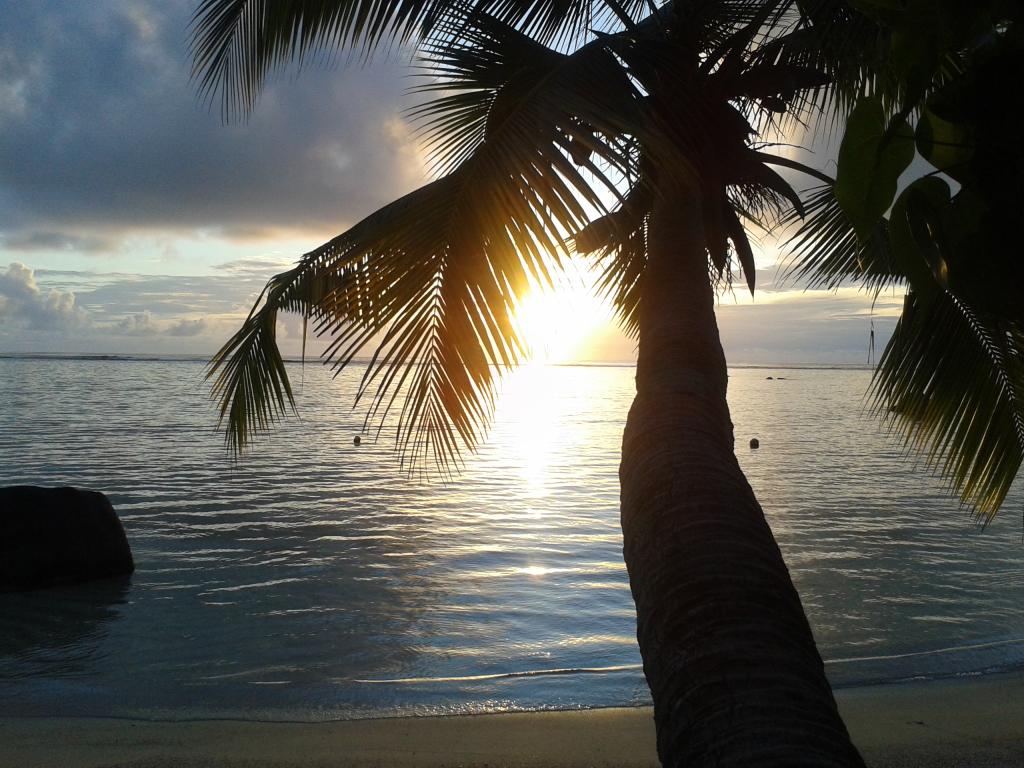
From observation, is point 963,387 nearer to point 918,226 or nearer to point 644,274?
point 644,274

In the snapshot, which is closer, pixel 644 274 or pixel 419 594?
pixel 644 274

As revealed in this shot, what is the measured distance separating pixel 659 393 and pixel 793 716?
133 cm

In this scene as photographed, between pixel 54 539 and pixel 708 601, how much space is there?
9.20 m

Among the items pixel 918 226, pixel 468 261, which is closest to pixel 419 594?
pixel 468 261

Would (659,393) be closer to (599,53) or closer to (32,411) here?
(599,53)

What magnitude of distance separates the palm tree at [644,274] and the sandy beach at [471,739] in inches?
81.3

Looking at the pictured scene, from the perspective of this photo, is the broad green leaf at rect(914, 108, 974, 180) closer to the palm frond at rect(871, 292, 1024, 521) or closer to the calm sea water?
the palm frond at rect(871, 292, 1024, 521)

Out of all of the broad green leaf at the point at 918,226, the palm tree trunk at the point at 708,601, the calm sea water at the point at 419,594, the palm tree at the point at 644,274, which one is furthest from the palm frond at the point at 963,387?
the broad green leaf at the point at 918,226

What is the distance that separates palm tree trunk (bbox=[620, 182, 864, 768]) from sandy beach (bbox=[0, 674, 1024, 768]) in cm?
292

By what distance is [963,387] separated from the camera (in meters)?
4.86

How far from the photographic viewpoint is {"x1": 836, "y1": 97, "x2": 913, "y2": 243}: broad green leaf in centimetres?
133

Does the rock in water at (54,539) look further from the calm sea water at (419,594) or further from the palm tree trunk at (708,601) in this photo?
the palm tree trunk at (708,601)

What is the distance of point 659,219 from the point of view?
12.8 ft

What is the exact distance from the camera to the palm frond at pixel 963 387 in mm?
4746
